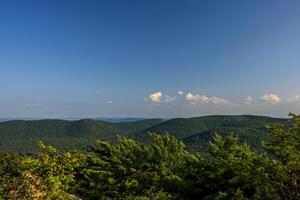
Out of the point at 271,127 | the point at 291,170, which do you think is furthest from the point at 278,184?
the point at 271,127

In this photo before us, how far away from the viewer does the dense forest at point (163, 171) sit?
2662 cm

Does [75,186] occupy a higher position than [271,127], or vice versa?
[271,127]

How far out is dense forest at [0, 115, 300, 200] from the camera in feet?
87.4

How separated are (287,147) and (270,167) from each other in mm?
1819

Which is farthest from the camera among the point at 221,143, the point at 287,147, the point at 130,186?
the point at 130,186

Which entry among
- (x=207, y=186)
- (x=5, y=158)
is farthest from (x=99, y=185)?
(x=207, y=186)

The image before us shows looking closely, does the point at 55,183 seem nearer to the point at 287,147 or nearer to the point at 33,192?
the point at 33,192

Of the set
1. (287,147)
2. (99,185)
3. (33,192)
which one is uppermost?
(287,147)

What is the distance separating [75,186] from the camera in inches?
1783

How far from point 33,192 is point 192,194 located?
59.7ft

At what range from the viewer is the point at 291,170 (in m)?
26.5

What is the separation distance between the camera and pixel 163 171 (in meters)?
45.6

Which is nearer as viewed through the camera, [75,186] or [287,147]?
[287,147]

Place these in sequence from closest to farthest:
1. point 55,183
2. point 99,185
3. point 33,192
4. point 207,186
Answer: point 33,192
point 55,183
point 207,186
point 99,185
